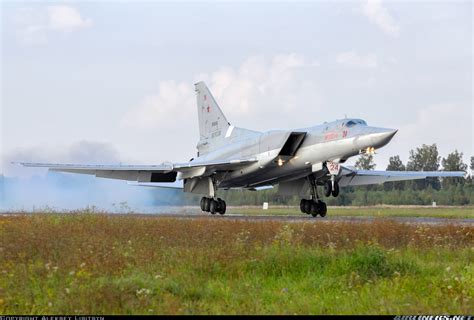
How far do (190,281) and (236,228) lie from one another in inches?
313

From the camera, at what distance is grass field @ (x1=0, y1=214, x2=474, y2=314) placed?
9.26m

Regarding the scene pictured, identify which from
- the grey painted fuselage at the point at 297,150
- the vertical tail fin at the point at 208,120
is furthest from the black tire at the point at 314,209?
the vertical tail fin at the point at 208,120

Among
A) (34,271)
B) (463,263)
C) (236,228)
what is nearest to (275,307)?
(34,271)

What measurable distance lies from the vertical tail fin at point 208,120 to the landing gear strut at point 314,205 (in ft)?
21.1

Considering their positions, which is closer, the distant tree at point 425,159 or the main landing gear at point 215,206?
the main landing gear at point 215,206

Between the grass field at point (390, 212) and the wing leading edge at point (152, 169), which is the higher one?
the wing leading edge at point (152, 169)

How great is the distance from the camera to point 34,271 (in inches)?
438

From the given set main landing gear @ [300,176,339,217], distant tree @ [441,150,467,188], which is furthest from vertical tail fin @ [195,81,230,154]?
distant tree @ [441,150,467,188]

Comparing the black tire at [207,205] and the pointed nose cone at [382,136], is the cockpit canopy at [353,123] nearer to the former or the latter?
the pointed nose cone at [382,136]

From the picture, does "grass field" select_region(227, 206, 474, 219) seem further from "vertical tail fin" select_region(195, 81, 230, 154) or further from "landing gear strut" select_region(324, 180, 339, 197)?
"landing gear strut" select_region(324, 180, 339, 197)

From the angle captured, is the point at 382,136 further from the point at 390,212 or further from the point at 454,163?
the point at 454,163

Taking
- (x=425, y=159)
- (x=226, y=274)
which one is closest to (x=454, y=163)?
(x=425, y=159)

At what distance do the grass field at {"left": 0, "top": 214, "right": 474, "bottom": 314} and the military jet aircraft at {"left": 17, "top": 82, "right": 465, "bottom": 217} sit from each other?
11830mm

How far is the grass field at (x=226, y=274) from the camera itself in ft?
30.4
